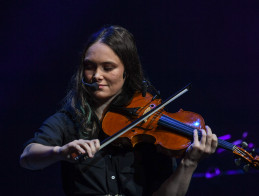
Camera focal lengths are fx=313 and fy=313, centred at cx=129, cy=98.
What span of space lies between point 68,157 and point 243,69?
1647mm

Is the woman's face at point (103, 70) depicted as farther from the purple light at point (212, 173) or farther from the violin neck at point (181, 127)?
the purple light at point (212, 173)

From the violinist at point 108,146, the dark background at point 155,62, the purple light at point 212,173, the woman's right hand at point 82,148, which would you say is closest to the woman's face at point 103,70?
the violinist at point 108,146

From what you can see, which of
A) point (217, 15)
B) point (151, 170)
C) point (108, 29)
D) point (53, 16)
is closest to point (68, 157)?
point (151, 170)

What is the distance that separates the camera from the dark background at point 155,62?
230 centimetres

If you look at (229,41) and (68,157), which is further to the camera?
(229,41)

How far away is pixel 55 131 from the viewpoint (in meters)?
1.47

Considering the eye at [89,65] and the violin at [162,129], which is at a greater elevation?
the eye at [89,65]

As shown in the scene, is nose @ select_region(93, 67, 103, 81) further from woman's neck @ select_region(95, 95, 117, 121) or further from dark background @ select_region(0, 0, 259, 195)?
dark background @ select_region(0, 0, 259, 195)

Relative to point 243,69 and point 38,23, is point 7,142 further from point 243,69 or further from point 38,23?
point 243,69

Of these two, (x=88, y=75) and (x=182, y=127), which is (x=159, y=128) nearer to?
(x=182, y=127)

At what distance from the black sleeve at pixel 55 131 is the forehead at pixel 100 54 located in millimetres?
324

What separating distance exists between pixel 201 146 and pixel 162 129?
0.63ft

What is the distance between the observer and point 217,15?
94.1 inches

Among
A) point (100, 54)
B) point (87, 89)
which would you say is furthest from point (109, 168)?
point (100, 54)
